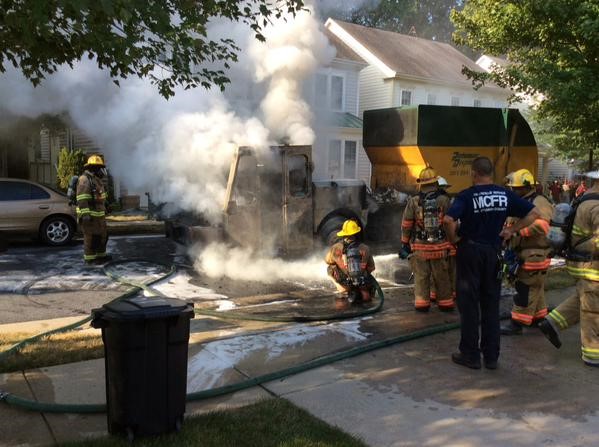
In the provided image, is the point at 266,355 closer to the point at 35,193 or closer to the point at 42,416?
the point at 42,416

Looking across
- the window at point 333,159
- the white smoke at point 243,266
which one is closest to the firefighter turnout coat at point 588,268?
the white smoke at point 243,266

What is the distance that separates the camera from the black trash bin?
10.1ft

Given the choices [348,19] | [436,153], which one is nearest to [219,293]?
[436,153]

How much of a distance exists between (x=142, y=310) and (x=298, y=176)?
18.7ft

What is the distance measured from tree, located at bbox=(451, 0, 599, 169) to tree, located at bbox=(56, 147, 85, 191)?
36.3 ft

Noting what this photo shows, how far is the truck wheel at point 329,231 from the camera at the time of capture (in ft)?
29.3

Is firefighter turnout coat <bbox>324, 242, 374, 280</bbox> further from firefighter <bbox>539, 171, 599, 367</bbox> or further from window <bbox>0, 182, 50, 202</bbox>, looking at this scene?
window <bbox>0, 182, 50, 202</bbox>

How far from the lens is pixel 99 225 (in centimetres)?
899

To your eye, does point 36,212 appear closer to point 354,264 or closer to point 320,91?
point 320,91

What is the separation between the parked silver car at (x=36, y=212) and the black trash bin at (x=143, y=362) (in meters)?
8.33

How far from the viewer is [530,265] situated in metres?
5.45

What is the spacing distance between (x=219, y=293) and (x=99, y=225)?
9.31 feet

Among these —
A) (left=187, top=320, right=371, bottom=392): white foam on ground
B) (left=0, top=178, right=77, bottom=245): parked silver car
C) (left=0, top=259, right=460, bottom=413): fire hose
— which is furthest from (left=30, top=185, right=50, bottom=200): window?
(left=187, top=320, right=371, bottom=392): white foam on ground

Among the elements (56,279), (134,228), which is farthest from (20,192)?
(56,279)
